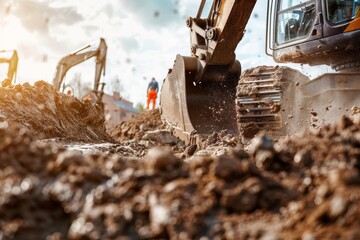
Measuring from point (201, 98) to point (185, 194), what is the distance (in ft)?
20.1

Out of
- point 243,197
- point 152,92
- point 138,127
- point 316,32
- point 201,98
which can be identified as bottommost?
point 243,197

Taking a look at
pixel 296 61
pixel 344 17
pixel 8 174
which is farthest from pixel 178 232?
pixel 296 61

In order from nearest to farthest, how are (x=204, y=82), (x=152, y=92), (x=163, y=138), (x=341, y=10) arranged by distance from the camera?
1. (x=341, y=10)
2. (x=204, y=82)
3. (x=163, y=138)
4. (x=152, y=92)

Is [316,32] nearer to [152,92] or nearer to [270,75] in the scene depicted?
[270,75]

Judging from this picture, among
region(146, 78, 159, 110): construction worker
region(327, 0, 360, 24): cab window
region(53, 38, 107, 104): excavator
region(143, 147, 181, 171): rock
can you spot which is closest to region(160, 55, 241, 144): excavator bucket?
region(327, 0, 360, 24): cab window

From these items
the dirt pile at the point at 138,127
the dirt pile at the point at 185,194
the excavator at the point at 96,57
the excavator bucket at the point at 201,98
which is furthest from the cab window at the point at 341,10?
the excavator at the point at 96,57

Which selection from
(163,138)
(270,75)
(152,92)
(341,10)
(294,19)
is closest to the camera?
(341,10)

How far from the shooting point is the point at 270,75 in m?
6.71

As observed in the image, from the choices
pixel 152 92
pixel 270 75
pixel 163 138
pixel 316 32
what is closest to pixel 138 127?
pixel 152 92

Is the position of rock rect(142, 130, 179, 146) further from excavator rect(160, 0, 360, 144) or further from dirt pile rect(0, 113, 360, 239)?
dirt pile rect(0, 113, 360, 239)

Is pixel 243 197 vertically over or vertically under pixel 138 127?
under

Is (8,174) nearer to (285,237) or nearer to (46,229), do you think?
(46,229)

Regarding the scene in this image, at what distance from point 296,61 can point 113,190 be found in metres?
5.34

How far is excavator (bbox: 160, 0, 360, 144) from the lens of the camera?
18.5 feet
